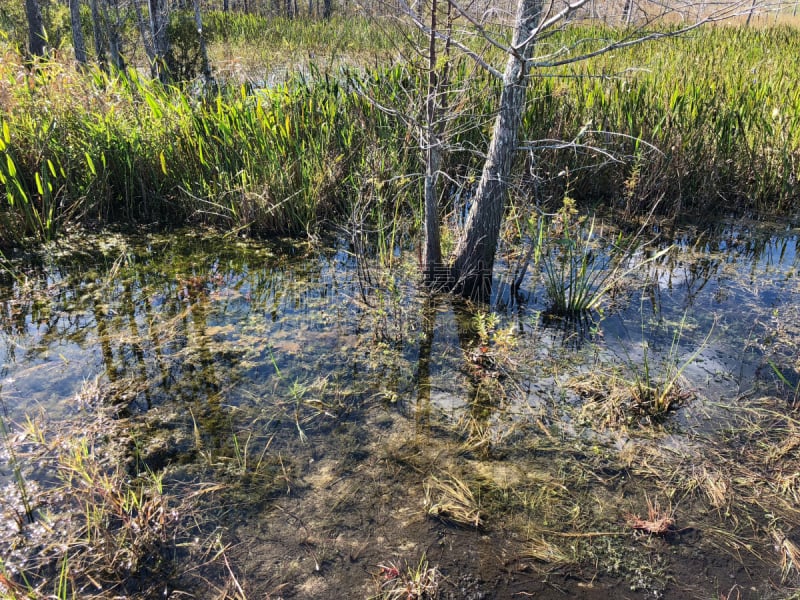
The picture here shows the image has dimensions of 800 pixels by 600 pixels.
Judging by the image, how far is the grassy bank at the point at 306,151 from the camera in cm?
396

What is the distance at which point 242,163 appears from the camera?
4188mm

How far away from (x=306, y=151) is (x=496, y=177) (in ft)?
5.78

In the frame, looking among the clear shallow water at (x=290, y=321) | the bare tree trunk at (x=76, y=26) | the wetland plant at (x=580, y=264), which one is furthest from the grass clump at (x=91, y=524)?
the bare tree trunk at (x=76, y=26)

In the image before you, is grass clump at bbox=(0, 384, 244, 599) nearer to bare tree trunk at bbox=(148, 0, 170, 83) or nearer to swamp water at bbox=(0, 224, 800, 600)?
swamp water at bbox=(0, 224, 800, 600)

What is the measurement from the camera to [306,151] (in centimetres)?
414

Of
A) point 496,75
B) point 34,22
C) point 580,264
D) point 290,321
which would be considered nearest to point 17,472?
point 290,321

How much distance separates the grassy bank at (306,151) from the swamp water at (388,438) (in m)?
0.74

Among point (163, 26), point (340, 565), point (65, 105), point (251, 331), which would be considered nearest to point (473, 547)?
point (340, 565)

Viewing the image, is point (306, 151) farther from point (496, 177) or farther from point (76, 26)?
point (76, 26)

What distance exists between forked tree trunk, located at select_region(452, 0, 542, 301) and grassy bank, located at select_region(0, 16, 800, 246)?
684mm

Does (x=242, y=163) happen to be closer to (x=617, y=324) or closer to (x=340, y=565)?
(x=617, y=324)

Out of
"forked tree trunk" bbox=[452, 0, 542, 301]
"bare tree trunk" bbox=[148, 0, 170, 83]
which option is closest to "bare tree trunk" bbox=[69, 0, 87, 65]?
"bare tree trunk" bbox=[148, 0, 170, 83]

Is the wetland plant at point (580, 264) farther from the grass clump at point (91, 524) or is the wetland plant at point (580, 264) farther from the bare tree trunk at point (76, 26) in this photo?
the bare tree trunk at point (76, 26)

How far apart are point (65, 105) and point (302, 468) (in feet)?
12.3
